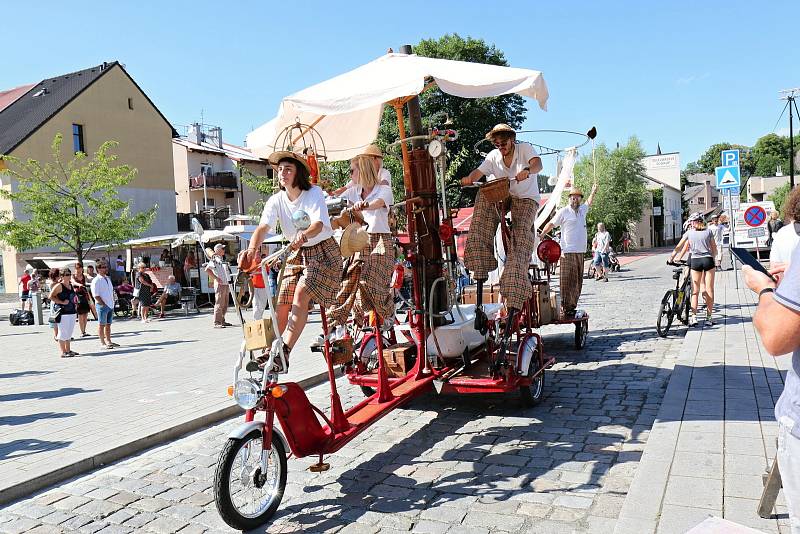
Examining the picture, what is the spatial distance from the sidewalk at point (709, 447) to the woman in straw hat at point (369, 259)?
2433 mm

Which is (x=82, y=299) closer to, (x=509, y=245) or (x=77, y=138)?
(x=509, y=245)

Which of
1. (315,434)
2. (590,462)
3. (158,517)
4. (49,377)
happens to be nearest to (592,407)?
(590,462)

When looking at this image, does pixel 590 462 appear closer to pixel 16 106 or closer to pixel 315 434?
pixel 315 434

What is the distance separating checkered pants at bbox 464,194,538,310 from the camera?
607cm

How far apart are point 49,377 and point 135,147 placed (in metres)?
30.5

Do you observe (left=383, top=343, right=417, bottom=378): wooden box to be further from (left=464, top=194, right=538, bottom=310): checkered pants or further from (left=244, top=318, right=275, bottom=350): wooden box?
(left=244, top=318, right=275, bottom=350): wooden box

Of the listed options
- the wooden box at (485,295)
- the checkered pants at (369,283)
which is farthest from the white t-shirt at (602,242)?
the checkered pants at (369,283)

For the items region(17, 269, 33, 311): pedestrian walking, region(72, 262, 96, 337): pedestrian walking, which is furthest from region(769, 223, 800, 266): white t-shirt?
region(17, 269, 33, 311): pedestrian walking

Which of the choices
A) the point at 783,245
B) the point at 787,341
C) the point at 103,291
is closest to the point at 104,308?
Result: the point at 103,291

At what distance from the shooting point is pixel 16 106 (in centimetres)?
3503

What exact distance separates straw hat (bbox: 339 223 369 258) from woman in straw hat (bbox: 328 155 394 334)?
23cm

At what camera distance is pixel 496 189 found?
5996 millimetres

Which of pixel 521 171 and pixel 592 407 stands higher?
pixel 521 171

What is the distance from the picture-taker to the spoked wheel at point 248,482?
3688 mm
